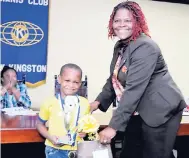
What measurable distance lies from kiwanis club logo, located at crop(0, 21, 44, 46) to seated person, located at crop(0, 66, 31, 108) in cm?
53

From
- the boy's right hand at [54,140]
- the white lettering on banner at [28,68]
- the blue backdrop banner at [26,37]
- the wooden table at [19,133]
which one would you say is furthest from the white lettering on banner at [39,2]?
the boy's right hand at [54,140]

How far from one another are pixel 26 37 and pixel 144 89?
1.96 m

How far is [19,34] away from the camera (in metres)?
3.30

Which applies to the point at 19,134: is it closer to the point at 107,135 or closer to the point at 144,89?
the point at 107,135

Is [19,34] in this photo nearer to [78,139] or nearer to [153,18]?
[153,18]

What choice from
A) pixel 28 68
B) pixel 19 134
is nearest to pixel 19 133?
pixel 19 134

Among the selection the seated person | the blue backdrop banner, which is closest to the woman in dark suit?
the seated person

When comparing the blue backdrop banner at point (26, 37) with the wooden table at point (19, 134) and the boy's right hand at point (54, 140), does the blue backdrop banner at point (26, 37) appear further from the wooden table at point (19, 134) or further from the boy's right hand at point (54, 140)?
the boy's right hand at point (54, 140)

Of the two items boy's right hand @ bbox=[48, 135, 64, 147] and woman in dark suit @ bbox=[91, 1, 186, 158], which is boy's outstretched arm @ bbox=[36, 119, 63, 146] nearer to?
boy's right hand @ bbox=[48, 135, 64, 147]

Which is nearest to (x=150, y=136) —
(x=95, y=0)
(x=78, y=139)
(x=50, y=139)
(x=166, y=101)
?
(x=166, y=101)

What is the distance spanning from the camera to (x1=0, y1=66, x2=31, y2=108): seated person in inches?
108

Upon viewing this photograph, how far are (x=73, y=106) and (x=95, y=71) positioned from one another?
1.94 meters

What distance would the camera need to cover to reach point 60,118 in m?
1.70

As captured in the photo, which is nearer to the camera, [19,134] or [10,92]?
[19,134]
